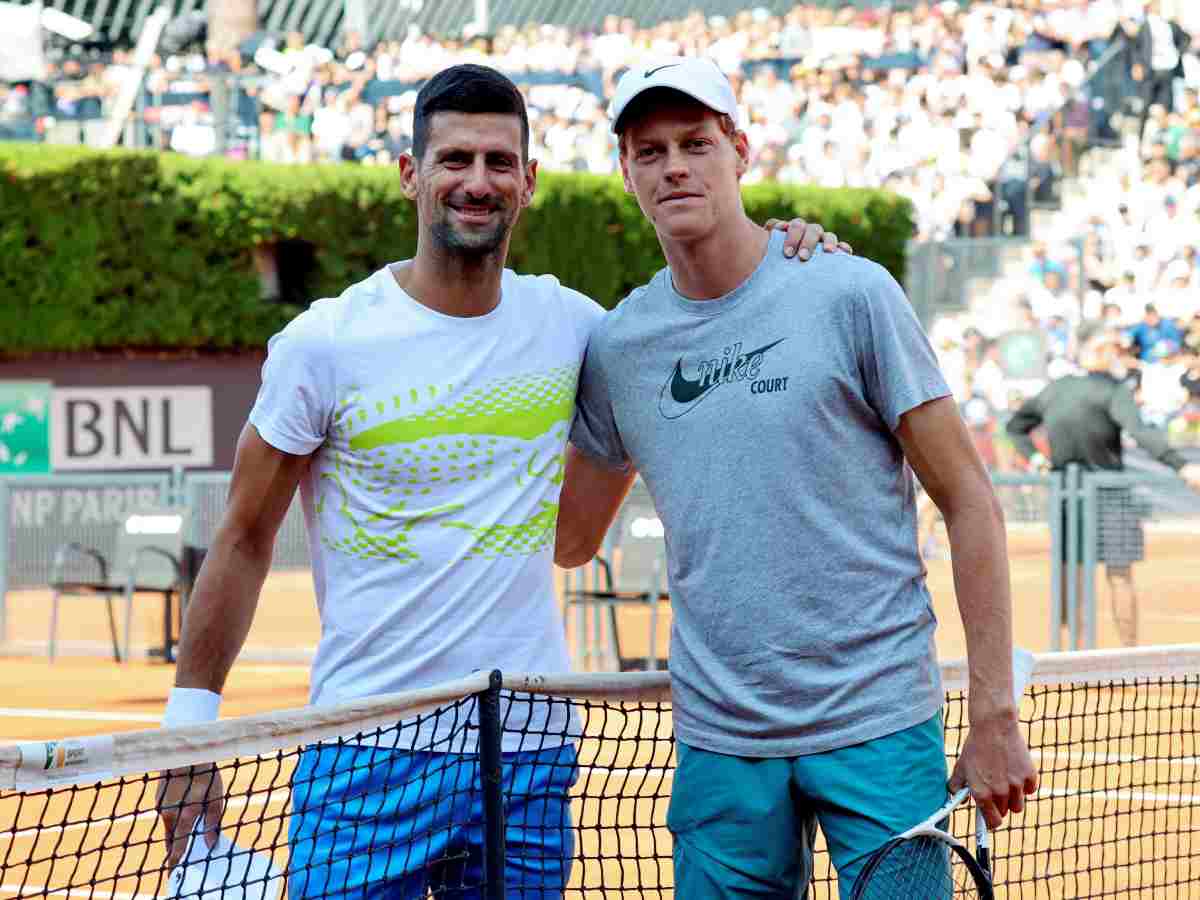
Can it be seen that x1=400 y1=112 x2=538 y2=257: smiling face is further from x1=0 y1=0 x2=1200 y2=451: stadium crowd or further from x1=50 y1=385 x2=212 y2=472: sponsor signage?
x1=0 y1=0 x2=1200 y2=451: stadium crowd

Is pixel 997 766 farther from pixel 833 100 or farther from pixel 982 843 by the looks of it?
pixel 833 100

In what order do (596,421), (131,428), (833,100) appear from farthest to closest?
(833,100) < (131,428) < (596,421)

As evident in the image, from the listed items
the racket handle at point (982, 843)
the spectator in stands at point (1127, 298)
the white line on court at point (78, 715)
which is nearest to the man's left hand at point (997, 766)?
the racket handle at point (982, 843)

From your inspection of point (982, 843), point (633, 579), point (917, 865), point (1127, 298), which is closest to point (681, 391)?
point (917, 865)

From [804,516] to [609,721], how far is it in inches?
314

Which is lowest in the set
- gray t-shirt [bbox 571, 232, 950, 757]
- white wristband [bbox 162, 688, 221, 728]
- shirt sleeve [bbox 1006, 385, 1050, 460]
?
white wristband [bbox 162, 688, 221, 728]

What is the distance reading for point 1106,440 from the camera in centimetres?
1324

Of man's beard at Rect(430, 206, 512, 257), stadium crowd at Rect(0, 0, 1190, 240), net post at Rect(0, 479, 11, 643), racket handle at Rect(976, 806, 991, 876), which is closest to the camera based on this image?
man's beard at Rect(430, 206, 512, 257)

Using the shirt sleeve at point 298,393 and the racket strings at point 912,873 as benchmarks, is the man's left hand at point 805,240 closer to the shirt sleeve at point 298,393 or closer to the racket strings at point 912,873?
the shirt sleeve at point 298,393

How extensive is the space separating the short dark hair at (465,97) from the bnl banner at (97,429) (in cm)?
1593

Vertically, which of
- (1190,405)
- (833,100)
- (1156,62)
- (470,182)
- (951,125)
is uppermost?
(1156,62)

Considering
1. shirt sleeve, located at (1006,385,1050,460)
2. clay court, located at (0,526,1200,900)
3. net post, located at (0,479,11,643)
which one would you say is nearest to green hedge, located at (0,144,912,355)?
net post, located at (0,479,11,643)

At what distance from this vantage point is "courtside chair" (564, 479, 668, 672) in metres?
13.3

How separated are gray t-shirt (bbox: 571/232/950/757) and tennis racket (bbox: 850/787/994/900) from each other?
193mm
